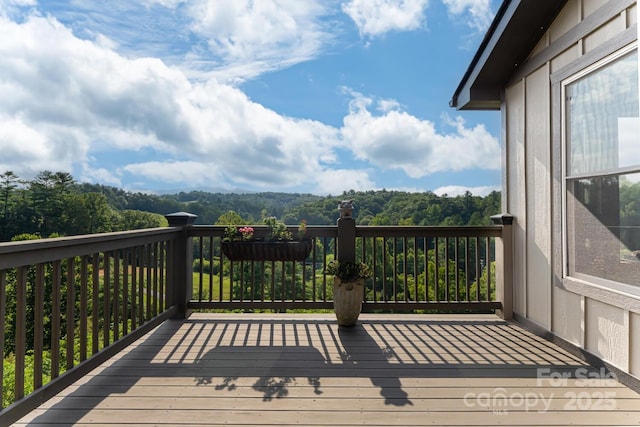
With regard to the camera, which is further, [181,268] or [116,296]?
[181,268]

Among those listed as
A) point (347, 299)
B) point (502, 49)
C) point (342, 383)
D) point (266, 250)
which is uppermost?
point (502, 49)

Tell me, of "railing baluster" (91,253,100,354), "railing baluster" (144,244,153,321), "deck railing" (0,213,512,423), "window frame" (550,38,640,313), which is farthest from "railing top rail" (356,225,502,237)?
"railing baluster" (91,253,100,354)

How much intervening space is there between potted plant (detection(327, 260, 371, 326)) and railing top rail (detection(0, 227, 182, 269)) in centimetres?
165

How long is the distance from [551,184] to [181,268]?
134 inches

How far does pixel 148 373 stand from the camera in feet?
8.04

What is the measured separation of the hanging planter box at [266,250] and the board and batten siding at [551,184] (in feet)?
6.73

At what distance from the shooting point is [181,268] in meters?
3.74

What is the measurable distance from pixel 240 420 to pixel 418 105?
37362 mm

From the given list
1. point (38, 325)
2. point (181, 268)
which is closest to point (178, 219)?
point (181, 268)

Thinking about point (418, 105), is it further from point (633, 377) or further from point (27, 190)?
point (633, 377)

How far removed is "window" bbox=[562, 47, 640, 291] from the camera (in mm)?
2273

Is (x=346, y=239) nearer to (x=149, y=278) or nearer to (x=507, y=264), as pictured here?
(x=507, y=264)

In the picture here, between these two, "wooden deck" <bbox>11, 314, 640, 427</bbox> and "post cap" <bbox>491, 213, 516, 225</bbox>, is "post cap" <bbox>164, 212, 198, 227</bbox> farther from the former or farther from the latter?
"post cap" <bbox>491, 213, 516, 225</bbox>

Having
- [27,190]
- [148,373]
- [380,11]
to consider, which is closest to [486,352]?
[148,373]
